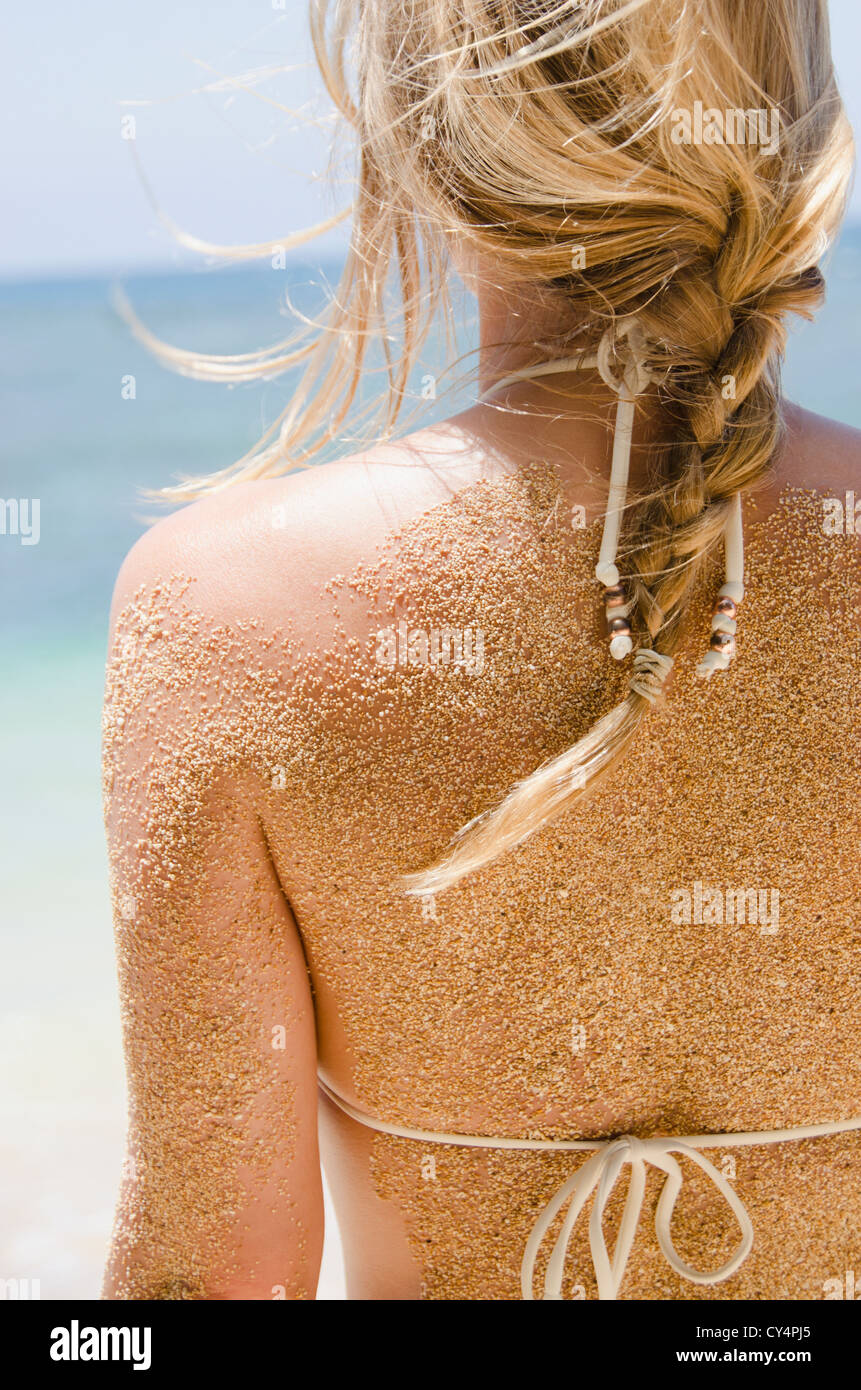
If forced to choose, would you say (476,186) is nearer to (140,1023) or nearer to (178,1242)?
(140,1023)

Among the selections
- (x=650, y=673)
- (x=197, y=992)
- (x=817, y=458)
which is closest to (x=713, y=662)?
(x=650, y=673)

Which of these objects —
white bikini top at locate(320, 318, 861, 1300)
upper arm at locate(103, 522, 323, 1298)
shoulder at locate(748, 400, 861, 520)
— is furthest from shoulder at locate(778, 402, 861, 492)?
upper arm at locate(103, 522, 323, 1298)

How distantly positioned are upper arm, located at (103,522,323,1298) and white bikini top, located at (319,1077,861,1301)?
0.27 feet

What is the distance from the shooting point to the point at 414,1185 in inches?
28.5

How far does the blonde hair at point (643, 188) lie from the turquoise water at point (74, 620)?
0.46 ft

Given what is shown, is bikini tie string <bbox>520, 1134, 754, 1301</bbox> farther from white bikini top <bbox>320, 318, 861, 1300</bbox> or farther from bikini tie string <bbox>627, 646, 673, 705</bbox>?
bikini tie string <bbox>627, 646, 673, 705</bbox>

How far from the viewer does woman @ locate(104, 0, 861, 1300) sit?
601 mm

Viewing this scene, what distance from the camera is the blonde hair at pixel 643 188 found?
569 millimetres

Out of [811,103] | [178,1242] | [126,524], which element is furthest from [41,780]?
[811,103]

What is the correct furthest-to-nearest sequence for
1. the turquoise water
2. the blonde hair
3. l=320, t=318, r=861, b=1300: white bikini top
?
1. the turquoise water
2. l=320, t=318, r=861, b=1300: white bikini top
3. the blonde hair

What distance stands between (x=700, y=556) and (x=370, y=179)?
1.05 ft

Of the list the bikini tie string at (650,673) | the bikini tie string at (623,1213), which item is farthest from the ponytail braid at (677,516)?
the bikini tie string at (623,1213)

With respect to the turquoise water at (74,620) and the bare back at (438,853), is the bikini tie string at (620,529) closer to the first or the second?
the bare back at (438,853)

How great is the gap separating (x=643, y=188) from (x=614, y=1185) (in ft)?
1.97
